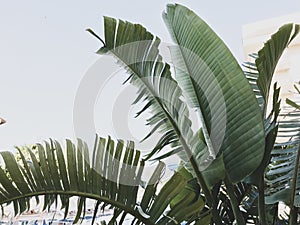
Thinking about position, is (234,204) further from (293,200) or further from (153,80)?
(153,80)

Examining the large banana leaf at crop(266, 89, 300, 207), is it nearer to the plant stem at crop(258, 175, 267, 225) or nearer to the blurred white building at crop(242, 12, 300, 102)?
the plant stem at crop(258, 175, 267, 225)

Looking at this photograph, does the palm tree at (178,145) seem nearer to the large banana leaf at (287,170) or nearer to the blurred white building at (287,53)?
the large banana leaf at (287,170)

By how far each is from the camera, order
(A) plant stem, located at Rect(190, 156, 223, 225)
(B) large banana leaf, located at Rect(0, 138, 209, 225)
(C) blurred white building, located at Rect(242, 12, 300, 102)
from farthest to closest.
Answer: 1. (C) blurred white building, located at Rect(242, 12, 300, 102)
2. (A) plant stem, located at Rect(190, 156, 223, 225)
3. (B) large banana leaf, located at Rect(0, 138, 209, 225)

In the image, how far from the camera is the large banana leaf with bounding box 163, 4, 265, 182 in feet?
2.50

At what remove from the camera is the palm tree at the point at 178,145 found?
2.29 feet

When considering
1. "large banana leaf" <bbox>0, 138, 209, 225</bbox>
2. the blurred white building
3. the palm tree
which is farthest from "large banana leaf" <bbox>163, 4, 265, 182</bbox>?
the blurred white building

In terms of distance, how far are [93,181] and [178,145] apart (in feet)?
0.96

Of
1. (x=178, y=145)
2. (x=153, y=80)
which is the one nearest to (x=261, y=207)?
(x=178, y=145)

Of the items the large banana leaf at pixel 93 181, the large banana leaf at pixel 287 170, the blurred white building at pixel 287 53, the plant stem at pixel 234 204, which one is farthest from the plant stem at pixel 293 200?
the blurred white building at pixel 287 53

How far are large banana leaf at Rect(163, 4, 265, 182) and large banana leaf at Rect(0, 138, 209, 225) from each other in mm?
132

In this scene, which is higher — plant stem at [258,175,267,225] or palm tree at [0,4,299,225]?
palm tree at [0,4,299,225]

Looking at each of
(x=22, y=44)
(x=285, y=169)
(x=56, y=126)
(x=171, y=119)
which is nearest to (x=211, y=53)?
(x=171, y=119)

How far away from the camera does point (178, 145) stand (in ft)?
3.05

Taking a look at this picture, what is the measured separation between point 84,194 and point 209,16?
1.16 meters
